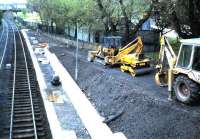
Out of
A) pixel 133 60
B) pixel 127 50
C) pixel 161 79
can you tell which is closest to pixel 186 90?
pixel 161 79

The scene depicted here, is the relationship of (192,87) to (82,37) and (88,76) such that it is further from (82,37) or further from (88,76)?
(82,37)


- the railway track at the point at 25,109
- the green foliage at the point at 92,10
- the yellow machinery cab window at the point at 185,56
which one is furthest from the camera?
the green foliage at the point at 92,10

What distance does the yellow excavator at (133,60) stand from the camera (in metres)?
25.4

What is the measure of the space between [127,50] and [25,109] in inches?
334

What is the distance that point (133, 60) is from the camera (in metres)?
25.7

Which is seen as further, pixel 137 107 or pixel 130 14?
pixel 130 14

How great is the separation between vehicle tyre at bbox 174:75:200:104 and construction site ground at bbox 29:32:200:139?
35 cm

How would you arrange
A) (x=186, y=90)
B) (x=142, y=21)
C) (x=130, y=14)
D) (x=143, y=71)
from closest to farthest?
1. (x=186, y=90)
2. (x=143, y=71)
3. (x=142, y=21)
4. (x=130, y=14)

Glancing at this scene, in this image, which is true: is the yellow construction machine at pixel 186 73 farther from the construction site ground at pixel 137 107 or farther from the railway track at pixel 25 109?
the railway track at pixel 25 109

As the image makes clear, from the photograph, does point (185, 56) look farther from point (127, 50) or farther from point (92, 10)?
point (92, 10)

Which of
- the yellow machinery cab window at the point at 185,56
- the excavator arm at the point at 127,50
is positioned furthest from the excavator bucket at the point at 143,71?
the yellow machinery cab window at the point at 185,56

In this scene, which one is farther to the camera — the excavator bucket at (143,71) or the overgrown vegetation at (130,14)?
the excavator bucket at (143,71)

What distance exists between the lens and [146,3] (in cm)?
3412

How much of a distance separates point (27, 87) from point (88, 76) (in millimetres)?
4400
